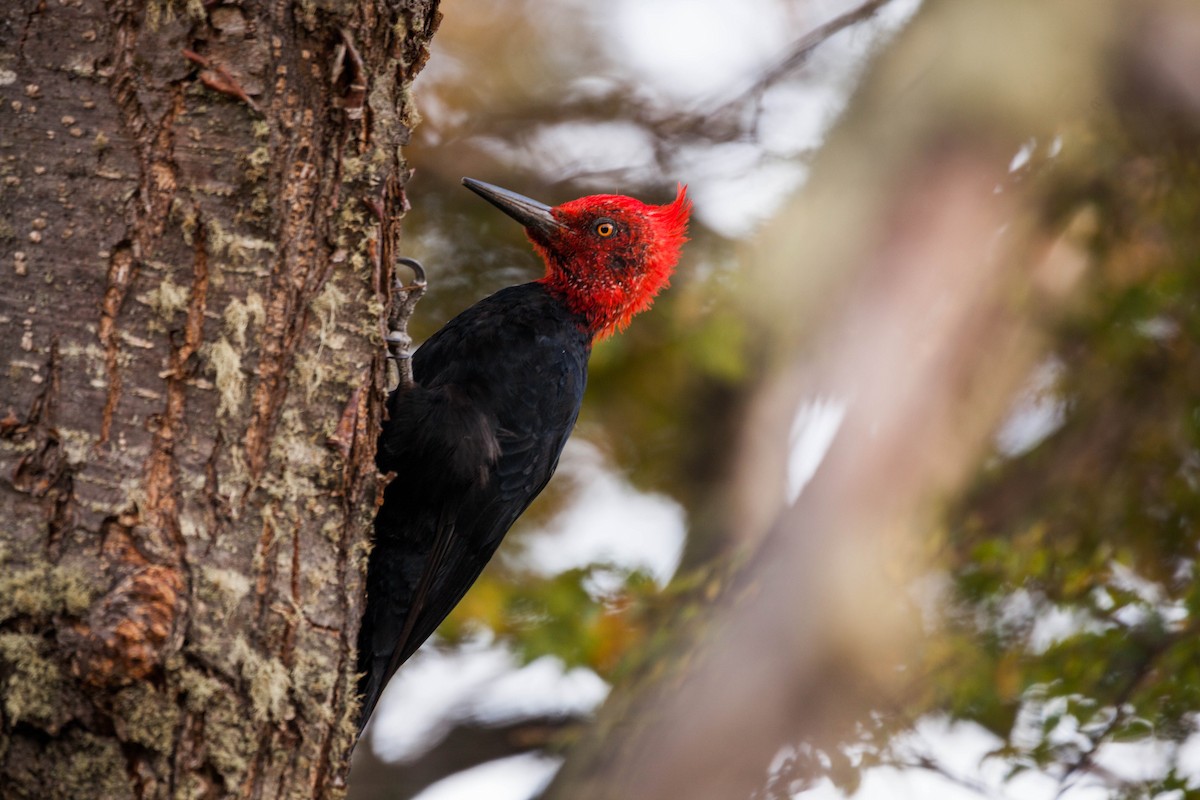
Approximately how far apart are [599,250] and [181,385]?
92.2 inches

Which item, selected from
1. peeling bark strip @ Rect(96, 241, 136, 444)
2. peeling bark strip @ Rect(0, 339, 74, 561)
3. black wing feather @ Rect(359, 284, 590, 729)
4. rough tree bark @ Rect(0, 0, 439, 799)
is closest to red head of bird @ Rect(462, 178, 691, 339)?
black wing feather @ Rect(359, 284, 590, 729)

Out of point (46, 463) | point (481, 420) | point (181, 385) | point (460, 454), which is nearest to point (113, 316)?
point (181, 385)

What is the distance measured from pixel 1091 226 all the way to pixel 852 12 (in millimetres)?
1461

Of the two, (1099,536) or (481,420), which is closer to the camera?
(481,420)

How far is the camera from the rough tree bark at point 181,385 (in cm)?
170

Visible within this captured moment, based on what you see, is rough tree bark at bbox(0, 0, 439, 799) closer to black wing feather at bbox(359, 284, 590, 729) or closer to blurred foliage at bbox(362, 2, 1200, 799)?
black wing feather at bbox(359, 284, 590, 729)

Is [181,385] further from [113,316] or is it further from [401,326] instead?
[401,326]

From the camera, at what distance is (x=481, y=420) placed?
3285 millimetres

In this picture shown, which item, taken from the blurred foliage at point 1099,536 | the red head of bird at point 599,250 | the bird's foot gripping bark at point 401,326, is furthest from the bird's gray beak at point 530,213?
the blurred foliage at point 1099,536

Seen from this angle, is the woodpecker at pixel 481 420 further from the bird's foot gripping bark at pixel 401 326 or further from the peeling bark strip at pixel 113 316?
the peeling bark strip at pixel 113 316

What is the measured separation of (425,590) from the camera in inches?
123

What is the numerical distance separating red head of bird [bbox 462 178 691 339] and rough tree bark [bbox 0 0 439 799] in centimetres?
187

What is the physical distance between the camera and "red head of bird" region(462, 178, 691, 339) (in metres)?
3.95

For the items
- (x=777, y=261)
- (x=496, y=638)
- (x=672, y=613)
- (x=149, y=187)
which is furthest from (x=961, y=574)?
(x=149, y=187)
